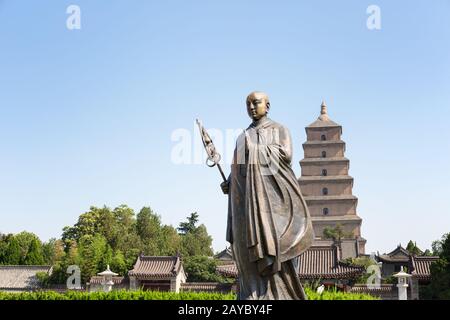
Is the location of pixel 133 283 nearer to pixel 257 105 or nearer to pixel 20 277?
pixel 20 277

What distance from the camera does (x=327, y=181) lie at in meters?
52.1

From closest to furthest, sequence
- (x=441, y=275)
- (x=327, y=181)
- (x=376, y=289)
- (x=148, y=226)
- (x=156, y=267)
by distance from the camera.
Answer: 1. (x=441, y=275)
2. (x=376, y=289)
3. (x=156, y=267)
4. (x=148, y=226)
5. (x=327, y=181)

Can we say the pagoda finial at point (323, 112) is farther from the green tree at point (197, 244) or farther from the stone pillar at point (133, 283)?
the stone pillar at point (133, 283)

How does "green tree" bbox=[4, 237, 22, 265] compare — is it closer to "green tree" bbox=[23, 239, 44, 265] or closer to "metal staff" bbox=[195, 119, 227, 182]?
"green tree" bbox=[23, 239, 44, 265]

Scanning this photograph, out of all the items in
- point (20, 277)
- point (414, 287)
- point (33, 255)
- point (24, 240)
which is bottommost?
point (414, 287)

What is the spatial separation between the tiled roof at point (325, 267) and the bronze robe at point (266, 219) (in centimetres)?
2108

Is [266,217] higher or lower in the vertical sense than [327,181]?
lower

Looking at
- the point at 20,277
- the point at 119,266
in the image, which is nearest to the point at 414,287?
the point at 119,266

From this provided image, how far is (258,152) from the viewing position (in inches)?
271

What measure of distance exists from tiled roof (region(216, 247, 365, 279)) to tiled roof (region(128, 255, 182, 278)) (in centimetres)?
446

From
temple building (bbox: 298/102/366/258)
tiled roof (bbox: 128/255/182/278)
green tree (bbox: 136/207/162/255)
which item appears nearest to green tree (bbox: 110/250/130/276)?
tiled roof (bbox: 128/255/182/278)

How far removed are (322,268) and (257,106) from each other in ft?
72.2
